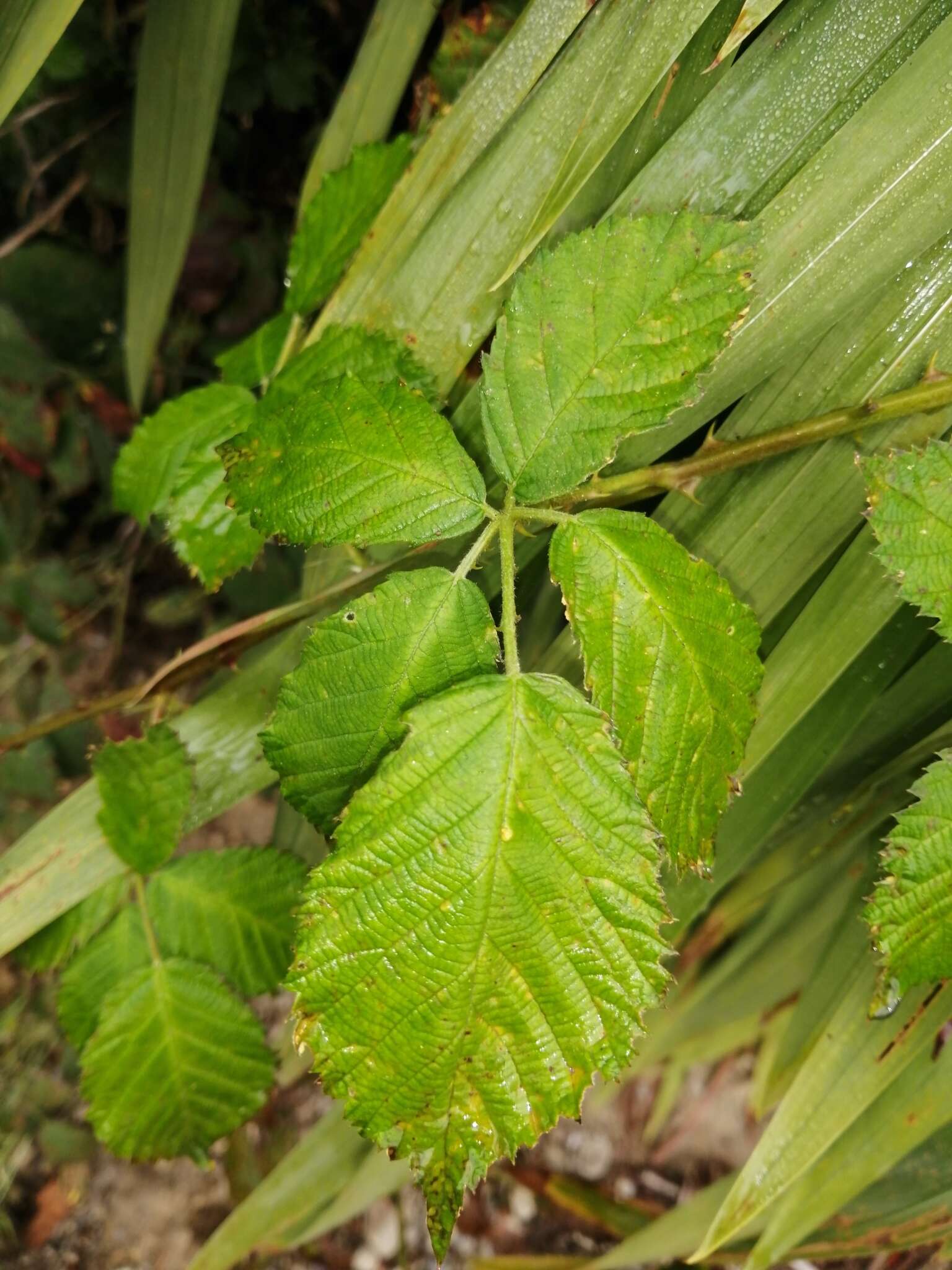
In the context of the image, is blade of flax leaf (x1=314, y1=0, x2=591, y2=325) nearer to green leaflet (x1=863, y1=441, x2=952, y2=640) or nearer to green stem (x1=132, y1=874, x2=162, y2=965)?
green leaflet (x1=863, y1=441, x2=952, y2=640)

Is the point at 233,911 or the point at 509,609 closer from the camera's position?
the point at 509,609

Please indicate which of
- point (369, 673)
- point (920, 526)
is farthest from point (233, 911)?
point (920, 526)

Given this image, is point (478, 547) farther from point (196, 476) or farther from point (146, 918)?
point (146, 918)

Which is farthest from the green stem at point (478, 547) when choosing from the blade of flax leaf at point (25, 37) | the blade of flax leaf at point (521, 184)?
the blade of flax leaf at point (25, 37)

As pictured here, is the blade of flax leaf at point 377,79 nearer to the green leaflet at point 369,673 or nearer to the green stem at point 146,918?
the green leaflet at point 369,673

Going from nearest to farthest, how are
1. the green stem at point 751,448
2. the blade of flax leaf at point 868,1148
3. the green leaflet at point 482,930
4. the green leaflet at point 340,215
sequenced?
the green leaflet at point 482,930 < the green stem at point 751,448 < the green leaflet at point 340,215 < the blade of flax leaf at point 868,1148

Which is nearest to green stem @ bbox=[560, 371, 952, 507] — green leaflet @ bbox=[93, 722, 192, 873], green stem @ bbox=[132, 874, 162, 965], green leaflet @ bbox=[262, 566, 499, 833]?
green leaflet @ bbox=[262, 566, 499, 833]
